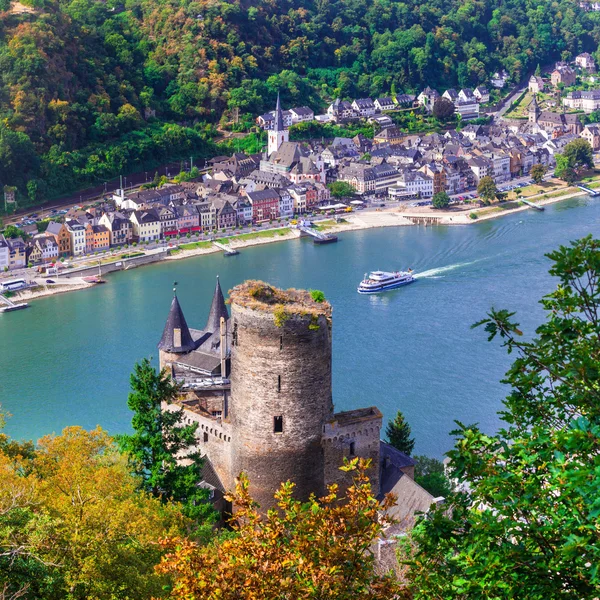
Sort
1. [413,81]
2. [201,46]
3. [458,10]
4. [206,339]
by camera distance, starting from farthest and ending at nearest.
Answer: [458,10], [413,81], [201,46], [206,339]

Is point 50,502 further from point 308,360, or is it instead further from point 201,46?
point 201,46

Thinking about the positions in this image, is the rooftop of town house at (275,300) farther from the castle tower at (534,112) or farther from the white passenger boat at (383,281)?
the castle tower at (534,112)

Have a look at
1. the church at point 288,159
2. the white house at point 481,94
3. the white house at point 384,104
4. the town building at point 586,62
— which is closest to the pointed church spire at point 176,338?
the church at point 288,159

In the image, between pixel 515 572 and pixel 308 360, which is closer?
pixel 515 572

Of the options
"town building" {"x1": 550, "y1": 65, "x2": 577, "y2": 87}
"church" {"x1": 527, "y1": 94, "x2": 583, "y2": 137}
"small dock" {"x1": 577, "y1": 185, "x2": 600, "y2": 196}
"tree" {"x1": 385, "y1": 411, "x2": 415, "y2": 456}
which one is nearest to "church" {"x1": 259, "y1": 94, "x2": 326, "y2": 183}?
"small dock" {"x1": 577, "y1": 185, "x2": 600, "y2": 196}

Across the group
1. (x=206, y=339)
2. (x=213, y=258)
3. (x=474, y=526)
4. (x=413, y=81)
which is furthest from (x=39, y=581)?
(x=413, y=81)

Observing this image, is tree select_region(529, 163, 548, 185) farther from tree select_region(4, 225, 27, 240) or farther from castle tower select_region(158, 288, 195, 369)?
castle tower select_region(158, 288, 195, 369)

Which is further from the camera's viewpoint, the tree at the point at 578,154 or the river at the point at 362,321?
the tree at the point at 578,154

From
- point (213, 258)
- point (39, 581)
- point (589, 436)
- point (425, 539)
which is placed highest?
point (589, 436)
